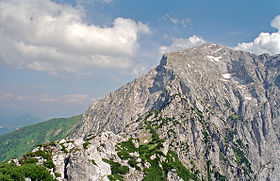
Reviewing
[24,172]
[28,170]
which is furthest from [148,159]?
[24,172]

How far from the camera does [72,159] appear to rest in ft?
284

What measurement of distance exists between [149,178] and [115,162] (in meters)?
25.3

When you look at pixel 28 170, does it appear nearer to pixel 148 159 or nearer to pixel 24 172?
pixel 24 172

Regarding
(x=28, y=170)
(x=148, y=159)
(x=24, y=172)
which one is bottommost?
(x=148, y=159)

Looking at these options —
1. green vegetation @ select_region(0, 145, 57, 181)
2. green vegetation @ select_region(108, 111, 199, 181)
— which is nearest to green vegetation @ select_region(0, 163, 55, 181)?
green vegetation @ select_region(0, 145, 57, 181)

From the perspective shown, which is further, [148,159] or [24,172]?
[148,159]

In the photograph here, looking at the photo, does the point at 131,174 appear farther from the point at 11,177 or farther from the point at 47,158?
the point at 11,177

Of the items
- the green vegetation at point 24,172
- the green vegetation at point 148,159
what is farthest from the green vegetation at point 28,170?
the green vegetation at point 148,159

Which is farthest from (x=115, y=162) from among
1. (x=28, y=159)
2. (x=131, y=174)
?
(x=28, y=159)

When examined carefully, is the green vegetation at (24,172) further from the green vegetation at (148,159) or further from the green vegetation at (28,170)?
the green vegetation at (148,159)

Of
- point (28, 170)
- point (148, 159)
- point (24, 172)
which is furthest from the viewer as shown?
point (148, 159)

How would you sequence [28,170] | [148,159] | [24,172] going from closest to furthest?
[24,172]
[28,170]
[148,159]

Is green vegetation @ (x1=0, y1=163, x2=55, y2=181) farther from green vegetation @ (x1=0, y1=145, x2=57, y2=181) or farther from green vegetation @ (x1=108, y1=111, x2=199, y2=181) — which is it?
green vegetation @ (x1=108, y1=111, x2=199, y2=181)

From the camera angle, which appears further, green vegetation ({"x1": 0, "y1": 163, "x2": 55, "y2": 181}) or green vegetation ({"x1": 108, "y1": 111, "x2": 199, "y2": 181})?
green vegetation ({"x1": 108, "y1": 111, "x2": 199, "y2": 181})
